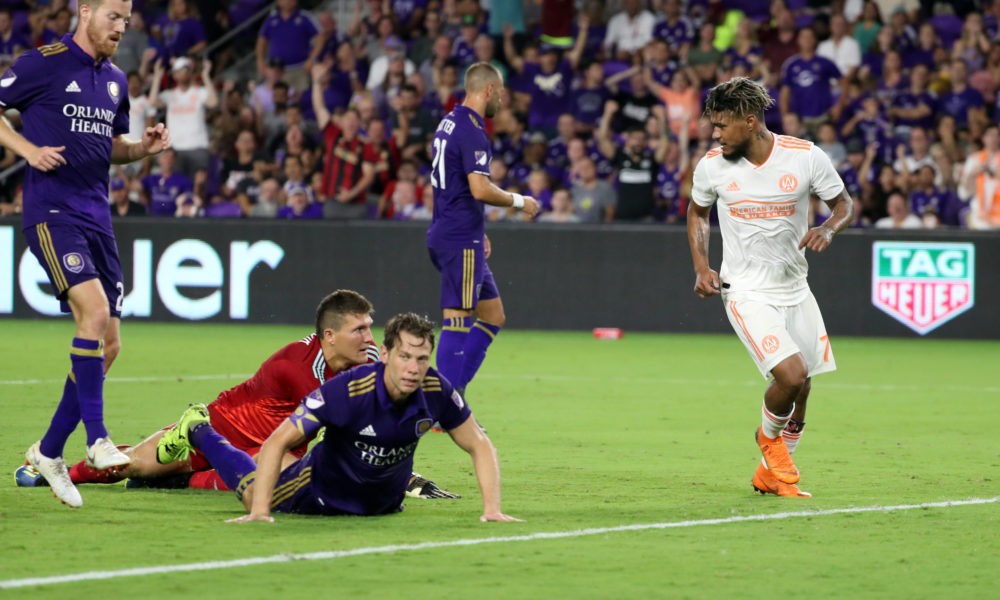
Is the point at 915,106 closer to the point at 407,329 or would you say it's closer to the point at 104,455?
the point at 407,329

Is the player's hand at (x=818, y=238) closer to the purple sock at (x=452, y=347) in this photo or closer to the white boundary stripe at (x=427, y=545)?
the white boundary stripe at (x=427, y=545)

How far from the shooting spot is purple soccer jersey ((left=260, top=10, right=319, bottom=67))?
23.5 metres

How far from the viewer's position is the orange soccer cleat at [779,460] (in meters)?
8.05

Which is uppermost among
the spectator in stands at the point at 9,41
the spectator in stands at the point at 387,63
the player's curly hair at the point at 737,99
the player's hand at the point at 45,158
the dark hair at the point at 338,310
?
the spectator in stands at the point at 9,41

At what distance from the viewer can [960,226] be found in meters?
18.6

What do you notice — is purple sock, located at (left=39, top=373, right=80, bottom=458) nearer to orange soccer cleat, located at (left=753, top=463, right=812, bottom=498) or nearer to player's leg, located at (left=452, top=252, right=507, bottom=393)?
orange soccer cleat, located at (left=753, top=463, right=812, bottom=498)

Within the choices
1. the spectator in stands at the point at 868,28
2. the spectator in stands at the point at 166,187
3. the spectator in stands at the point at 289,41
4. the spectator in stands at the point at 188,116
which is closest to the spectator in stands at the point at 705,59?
the spectator in stands at the point at 868,28

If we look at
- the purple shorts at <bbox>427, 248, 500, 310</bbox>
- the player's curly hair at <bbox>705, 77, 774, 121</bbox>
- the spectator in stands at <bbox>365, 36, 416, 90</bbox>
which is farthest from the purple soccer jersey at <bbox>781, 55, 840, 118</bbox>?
the player's curly hair at <bbox>705, 77, 774, 121</bbox>

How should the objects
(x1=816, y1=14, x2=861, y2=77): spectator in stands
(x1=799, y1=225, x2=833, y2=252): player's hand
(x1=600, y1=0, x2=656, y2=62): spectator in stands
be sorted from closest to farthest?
(x1=799, y1=225, x2=833, y2=252): player's hand < (x1=816, y1=14, x2=861, y2=77): spectator in stands < (x1=600, y1=0, x2=656, y2=62): spectator in stands

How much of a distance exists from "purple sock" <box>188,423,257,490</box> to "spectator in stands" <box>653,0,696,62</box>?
14973mm

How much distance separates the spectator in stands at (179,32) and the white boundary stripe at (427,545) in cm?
1799

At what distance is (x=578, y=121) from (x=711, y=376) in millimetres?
7159

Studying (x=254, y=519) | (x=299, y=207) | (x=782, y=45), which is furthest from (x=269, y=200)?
(x=254, y=519)

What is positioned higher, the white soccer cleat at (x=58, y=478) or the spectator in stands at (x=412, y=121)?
the spectator in stands at (x=412, y=121)
